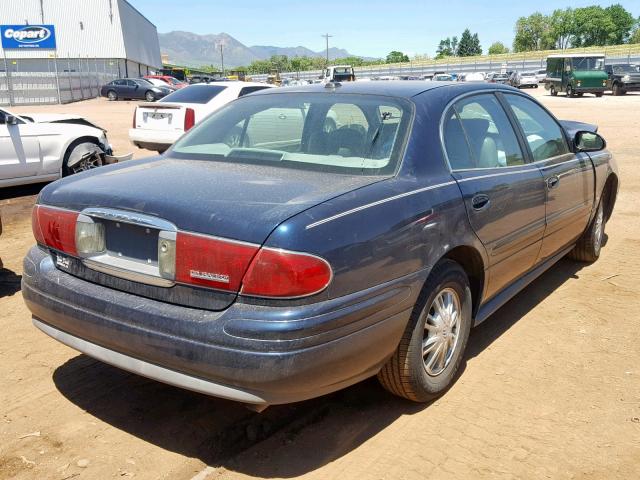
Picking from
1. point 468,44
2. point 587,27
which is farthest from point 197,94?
point 468,44

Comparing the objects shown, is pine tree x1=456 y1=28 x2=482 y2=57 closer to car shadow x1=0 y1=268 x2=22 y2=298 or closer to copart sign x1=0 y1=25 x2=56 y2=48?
copart sign x1=0 y1=25 x2=56 y2=48

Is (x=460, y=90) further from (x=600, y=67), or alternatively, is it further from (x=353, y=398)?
(x=600, y=67)

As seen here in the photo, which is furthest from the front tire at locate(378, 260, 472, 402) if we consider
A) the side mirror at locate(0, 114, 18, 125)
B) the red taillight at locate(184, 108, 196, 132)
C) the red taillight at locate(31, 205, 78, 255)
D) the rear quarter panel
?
the red taillight at locate(184, 108, 196, 132)

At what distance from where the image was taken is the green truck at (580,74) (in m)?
34.7

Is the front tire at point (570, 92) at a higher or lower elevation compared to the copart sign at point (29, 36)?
lower

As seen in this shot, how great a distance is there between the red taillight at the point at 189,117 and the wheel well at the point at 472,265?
26.4 ft

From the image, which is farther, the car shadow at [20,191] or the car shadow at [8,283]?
the car shadow at [20,191]

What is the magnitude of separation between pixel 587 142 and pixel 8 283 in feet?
15.6

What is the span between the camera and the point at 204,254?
102 inches

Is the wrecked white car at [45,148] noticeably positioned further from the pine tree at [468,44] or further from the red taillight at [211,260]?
the pine tree at [468,44]

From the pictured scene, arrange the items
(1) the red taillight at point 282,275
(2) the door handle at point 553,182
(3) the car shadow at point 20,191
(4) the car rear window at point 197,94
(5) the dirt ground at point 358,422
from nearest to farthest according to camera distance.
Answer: (1) the red taillight at point 282,275 < (5) the dirt ground at point 358,422 < (2) the door handle at point 553,182 < (3) the car shadow at point 20,191 < (4) the car rear window at point 197,94

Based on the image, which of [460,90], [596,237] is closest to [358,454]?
[460,90]

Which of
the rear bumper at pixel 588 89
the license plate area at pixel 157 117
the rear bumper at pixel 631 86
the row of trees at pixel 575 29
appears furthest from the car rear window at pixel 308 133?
the row of trees at pixel 575 29

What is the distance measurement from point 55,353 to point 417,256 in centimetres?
238
